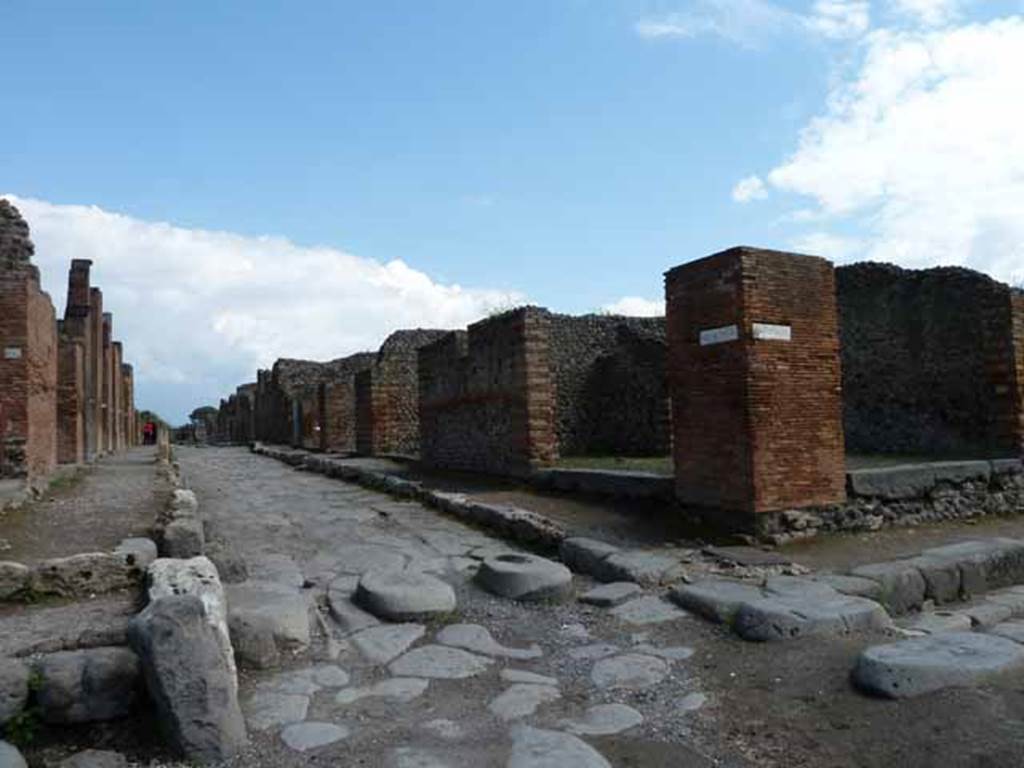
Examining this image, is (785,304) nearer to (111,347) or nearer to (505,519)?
(505,519)

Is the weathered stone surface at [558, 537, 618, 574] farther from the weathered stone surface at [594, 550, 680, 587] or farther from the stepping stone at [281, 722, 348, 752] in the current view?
the stepping stone at [281, 722, 348, 752]

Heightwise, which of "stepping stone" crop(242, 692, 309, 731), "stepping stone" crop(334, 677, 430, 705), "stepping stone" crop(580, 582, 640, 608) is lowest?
"stepping stone" crop(334, 677, 430, 705)

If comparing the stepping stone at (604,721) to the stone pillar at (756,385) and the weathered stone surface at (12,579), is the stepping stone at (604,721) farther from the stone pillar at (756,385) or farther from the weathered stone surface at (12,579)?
the weathered stone surface at (12,579)

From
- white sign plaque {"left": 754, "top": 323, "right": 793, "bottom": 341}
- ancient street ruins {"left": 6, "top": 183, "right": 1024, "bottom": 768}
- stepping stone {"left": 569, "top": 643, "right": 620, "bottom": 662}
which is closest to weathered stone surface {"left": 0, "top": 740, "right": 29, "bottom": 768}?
ancient street ruins {"left": 6, "top": 183, "right": 1024, "bottom": 768}

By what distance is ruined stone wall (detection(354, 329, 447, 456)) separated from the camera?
17953 millimetres

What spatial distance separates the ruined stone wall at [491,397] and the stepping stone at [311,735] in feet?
23.2

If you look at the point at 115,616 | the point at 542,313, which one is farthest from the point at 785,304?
the point at 115,616

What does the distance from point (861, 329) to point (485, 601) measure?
9.81m

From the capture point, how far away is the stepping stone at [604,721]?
3359 millimetres

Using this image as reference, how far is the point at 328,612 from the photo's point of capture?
16.7 ft

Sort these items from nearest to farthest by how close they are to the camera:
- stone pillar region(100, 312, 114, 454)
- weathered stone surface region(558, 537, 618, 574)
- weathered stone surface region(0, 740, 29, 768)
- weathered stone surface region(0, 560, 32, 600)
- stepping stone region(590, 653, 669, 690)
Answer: weathered stone surface region(0, 740, 29, 768) < stepping stone region(590, 653, 669, 690) < weathered stone surface region(0, 560, 32, 600) < weathered stone surface region(558, 537, 618, 574) < stone pillar region(100, 312, 114, 454)

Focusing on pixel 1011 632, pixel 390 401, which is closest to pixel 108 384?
pixel 390 401

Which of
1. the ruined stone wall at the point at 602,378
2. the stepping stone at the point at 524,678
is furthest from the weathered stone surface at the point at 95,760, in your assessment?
the ruined stone wall at the point at 602,378

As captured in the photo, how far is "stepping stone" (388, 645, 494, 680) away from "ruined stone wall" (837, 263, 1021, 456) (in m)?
8.49
